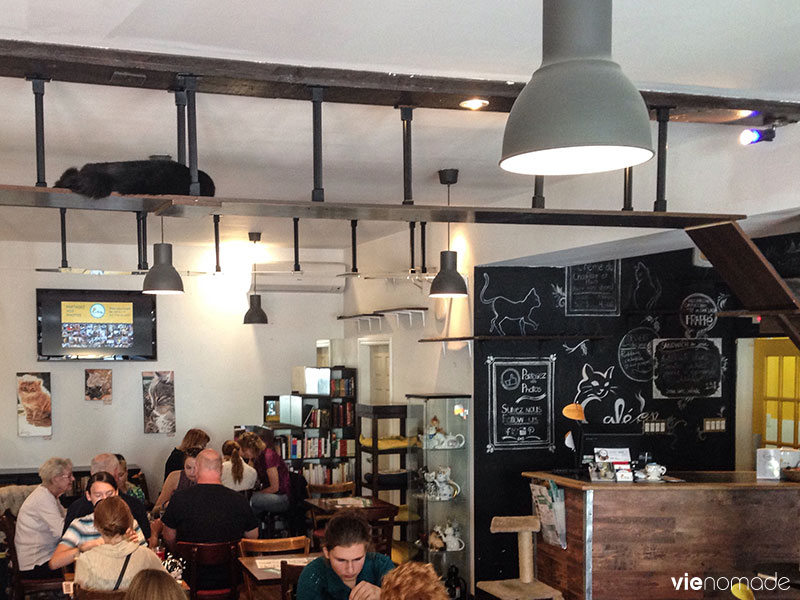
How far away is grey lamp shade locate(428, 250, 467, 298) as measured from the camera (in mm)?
6523

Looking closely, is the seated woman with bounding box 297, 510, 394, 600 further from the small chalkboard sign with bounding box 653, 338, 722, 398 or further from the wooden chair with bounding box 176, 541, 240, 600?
the small chalkboard sign with bounding box 653, 338, 722, 398

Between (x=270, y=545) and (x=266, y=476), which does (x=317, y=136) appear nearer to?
(x=270, y=545)

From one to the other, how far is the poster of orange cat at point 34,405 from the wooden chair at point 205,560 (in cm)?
487

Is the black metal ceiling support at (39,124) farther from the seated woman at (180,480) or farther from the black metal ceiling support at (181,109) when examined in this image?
the seated woman at (180,480)

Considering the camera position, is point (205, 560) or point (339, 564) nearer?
point (339, 564)

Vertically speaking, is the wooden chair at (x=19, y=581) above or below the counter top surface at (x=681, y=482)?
below

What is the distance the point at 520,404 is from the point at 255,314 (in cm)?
365

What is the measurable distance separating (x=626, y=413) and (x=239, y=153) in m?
4.41

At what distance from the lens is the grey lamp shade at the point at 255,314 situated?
9742 mm

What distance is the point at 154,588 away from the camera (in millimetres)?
3137

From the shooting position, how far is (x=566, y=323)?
7.57 meters

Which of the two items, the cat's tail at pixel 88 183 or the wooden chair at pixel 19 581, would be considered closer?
the cat's tail at pixel 88 183

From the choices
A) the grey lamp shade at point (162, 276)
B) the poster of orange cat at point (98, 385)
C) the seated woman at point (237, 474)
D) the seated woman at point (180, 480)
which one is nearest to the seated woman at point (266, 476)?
the seated woman at point (237, 474)

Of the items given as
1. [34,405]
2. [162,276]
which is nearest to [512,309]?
[162,276]
